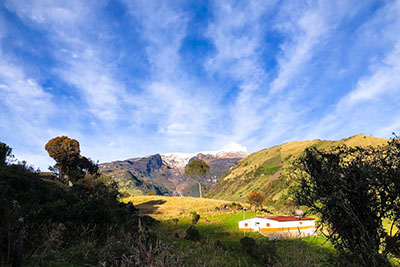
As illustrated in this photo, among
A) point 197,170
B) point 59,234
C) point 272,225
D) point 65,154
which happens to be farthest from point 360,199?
point 197,170

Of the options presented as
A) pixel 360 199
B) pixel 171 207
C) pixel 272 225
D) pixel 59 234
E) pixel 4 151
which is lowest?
pixel 272 225

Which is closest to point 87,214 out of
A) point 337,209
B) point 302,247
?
point 302,247

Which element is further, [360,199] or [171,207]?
[171,207]

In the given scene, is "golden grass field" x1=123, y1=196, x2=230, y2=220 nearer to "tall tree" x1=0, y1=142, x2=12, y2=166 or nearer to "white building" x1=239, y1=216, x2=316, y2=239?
"white building" x1=239, y1=216, x2=316, y2=239

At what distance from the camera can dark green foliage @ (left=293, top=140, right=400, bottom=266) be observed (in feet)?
32.4

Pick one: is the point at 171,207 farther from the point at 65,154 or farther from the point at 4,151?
the point at 4,151

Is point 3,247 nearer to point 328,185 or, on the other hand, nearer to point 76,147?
point 328,185

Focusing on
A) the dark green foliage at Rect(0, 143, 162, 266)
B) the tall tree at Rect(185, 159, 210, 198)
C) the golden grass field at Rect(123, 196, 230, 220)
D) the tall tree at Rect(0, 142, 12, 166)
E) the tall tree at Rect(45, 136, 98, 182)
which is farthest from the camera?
the tall tree at Rect(185, 159, 210, 198)

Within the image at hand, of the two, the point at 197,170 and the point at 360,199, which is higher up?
the point at 197,170

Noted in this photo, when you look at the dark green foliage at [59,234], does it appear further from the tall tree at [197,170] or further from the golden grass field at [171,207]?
the tall tree at [197,170]

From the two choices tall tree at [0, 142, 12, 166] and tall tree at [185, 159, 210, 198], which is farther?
tall tree at [185, 159, 210, 198]

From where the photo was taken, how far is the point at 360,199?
10.4m

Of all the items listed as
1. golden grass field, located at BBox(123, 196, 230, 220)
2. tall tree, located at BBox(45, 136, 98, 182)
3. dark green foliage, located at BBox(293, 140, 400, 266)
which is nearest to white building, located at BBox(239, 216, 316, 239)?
golden grass field, located at BBox(123, 196, 230, 220)

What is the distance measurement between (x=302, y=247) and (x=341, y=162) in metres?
6.08
